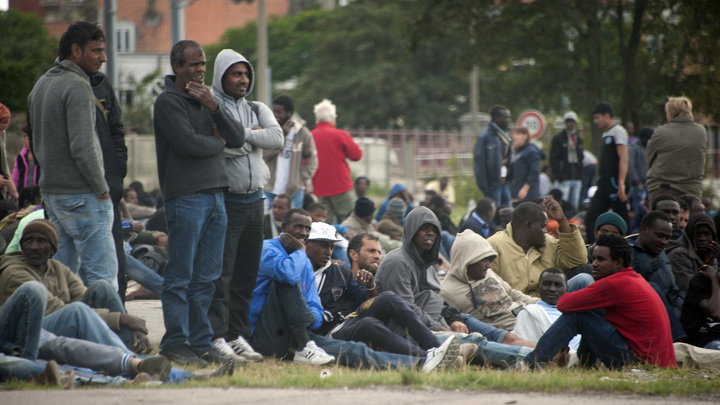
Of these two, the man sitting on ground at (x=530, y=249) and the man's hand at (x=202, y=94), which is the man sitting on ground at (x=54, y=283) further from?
the man sitting on ground at (x=530, y=249)

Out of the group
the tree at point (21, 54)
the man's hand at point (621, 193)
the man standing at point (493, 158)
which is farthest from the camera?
the tree at point (21, 54)

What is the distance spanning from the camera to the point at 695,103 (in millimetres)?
18281

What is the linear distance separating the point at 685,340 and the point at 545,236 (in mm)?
1688

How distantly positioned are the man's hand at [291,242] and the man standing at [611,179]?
16.9 feet

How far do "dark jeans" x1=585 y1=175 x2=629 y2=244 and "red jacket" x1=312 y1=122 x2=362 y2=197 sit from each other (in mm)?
3301

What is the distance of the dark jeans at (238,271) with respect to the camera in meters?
6.58

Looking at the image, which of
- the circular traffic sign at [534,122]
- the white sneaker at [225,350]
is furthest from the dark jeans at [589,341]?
the circular traffic sign at [534,122]

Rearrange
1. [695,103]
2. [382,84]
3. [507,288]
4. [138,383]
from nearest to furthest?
[138,383] < [507,288] < [695,103] < [382,84]

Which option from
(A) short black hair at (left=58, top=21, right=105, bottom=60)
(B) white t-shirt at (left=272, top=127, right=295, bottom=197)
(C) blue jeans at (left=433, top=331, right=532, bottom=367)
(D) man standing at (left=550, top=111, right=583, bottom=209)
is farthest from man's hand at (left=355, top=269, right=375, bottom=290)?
(D) man standing at (left=550, top=111, right=583, bottom=209)

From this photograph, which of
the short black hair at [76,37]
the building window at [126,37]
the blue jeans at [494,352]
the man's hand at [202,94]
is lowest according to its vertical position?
the blue jeans at [494,352]

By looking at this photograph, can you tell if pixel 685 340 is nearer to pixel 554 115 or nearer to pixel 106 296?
pixel 106 296

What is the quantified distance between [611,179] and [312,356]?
5811 mm

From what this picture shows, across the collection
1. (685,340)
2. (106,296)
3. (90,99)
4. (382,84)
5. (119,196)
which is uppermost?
(382,84)

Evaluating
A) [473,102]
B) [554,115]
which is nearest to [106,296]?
[554,115]
